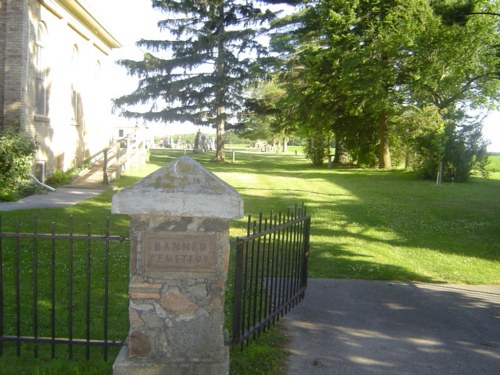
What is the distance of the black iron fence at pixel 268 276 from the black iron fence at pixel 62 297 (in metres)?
1.05

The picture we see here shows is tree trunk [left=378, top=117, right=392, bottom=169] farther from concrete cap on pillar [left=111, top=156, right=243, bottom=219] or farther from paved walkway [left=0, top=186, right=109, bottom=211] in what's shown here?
concrete cap on pillar [left=111, top=156, right=243, bottom=219]

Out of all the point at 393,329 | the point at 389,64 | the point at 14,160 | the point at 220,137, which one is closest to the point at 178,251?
the point at 393,329

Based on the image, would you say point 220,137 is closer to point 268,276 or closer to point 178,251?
point 268,276

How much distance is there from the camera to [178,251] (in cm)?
390

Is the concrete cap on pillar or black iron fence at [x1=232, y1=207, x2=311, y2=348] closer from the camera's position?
the concrete cap on pillar

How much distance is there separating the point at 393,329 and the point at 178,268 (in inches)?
114

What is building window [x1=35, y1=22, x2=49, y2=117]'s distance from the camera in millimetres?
17266

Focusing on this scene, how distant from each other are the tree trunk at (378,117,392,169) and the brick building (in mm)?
17643

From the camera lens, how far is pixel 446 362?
4879 mm

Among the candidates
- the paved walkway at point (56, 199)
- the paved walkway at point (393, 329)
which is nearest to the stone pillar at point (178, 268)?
the paved walkway at point (393, 329)

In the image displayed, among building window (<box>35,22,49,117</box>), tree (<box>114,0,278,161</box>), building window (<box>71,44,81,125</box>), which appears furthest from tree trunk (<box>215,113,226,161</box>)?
building window (<box>35,22,49,117</box>)

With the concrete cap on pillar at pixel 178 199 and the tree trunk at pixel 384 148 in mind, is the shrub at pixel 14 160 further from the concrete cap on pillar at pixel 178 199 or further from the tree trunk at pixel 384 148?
the tree trunk at pixel 384 148

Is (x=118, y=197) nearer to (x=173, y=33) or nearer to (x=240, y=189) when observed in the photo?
(x=240, y=189)

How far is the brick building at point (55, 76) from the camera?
604 inches
